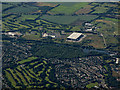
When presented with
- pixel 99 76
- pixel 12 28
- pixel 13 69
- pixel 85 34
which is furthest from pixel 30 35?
pixel 99 76

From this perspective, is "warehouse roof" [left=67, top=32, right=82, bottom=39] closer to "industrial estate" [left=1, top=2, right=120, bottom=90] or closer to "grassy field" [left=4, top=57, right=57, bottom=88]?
"industrial estate" [left=1, top=2, right=120, bottom=90]

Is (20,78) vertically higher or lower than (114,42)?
lower

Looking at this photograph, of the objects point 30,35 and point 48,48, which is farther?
point 30,35

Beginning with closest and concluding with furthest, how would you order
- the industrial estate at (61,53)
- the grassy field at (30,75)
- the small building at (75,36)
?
the grassy field at (30,75) < the industrial estate at (61,53) < the small building at (75,36)

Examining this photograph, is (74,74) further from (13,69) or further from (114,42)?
(114,42)

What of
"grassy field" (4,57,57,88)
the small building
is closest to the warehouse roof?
the small building

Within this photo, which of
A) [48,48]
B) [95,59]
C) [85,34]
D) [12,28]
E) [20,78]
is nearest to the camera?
[20,78]

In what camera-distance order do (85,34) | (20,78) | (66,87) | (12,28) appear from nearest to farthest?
(66,87) < (20,78) < (85,34) < (12,28)

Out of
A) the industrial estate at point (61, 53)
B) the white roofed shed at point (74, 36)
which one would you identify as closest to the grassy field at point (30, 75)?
the industrial estate at point (61, 53)

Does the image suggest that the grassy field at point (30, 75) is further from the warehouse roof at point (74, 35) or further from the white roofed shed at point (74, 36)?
the warehouse roof at point (74, 35)
